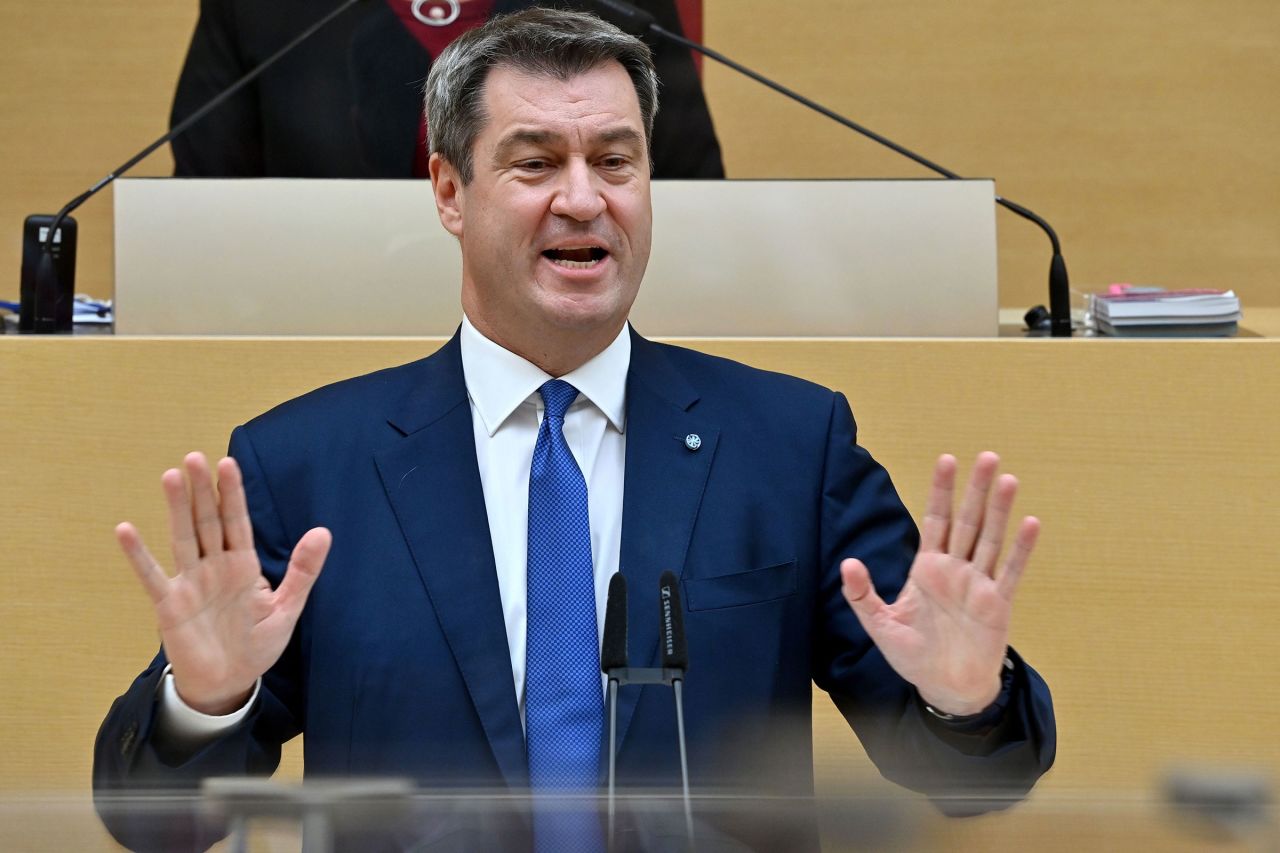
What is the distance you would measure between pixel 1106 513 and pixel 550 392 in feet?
2.41

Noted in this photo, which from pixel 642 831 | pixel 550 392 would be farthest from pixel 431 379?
pixel 642 831

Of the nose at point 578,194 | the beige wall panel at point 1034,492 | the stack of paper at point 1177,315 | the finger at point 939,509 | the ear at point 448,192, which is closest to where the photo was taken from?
the finger at point 939,509

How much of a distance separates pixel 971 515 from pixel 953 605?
76 mm

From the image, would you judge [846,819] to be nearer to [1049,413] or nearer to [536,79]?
[536,79]

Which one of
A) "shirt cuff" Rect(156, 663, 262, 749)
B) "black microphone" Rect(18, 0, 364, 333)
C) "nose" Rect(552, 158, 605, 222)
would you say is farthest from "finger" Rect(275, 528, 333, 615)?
"black microphone" Rect(18, 0, 364, 333)

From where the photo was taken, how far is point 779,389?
165 centimetres

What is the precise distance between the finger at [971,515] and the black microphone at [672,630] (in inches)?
10.4

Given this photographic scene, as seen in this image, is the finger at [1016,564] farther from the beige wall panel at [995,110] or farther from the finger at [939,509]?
the beige wall panel at [995,110]

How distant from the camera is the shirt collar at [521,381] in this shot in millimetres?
1591

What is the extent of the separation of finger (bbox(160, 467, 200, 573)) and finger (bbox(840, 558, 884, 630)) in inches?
20.3

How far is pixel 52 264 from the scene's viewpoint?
7.17 feet

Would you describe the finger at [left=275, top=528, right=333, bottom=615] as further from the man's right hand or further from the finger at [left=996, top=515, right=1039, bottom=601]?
the finger at [left=996, top=515, right=1039, bottom=601]

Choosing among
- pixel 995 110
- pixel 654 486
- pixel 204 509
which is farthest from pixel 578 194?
pixel 995 110

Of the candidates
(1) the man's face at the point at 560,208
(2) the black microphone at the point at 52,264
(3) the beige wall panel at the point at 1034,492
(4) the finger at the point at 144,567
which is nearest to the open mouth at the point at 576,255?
(1) the man's face at the point at 560,208
